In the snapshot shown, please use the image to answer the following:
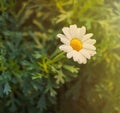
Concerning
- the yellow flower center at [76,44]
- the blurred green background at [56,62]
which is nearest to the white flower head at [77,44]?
the yellow flower center at [76,44]

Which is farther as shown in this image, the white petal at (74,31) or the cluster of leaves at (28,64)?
the cluster of leaves at (28,64)

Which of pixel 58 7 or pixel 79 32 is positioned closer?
pixel 79 32

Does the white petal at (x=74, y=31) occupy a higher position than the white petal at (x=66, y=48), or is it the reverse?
the white petal at (x=74, y=31)

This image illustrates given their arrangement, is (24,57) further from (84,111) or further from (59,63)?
(84,111)

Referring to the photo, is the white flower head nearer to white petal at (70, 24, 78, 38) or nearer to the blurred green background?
white petal at (70, 24, 78, 38)

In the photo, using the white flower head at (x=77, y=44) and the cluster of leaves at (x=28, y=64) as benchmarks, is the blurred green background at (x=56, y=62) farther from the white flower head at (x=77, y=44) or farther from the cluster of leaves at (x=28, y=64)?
the white flower head at (x=77, y=44)

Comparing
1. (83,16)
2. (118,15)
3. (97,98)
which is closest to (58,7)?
(83,16)

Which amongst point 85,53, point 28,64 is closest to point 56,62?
point 28,64

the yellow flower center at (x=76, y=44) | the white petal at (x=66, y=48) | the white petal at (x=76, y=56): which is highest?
the yellow flower center at (x=76, y=44)
